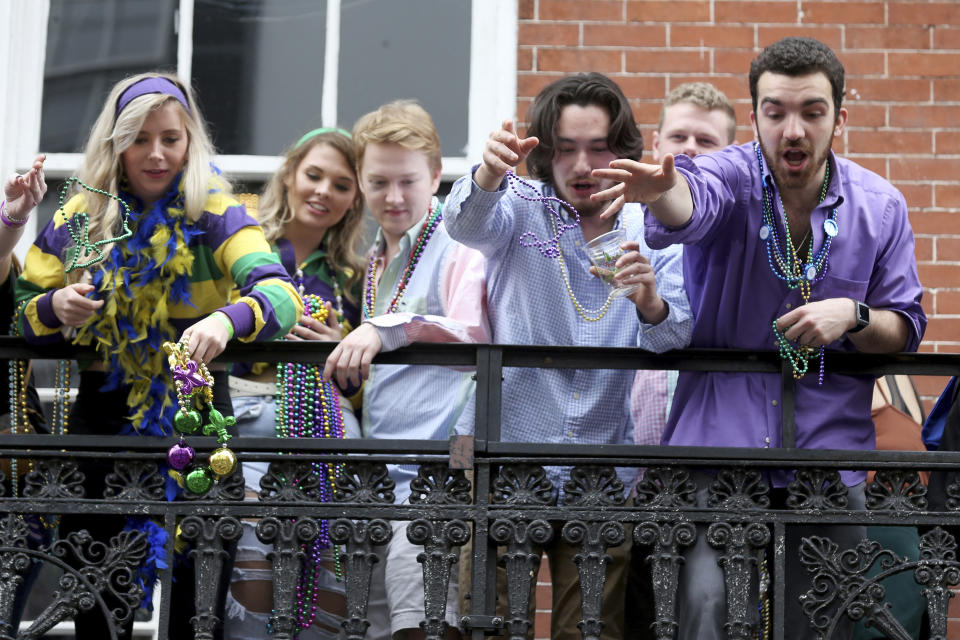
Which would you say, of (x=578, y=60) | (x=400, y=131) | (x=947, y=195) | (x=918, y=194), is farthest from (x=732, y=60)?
(x=400, y=131)

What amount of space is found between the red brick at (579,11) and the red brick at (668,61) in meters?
0.20

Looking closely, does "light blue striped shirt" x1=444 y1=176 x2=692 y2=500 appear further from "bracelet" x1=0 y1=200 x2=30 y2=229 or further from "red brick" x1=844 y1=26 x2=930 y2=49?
"red brick" x1=844 y1=26 x2=930 y2=49

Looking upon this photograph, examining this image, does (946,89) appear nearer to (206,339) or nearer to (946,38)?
(946,38)

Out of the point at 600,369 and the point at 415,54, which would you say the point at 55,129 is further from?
the point at 600,369

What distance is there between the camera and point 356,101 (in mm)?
6723

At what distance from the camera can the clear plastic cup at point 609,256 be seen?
4.25 meters

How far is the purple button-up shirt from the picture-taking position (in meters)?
4.34

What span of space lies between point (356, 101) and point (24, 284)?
2561mm

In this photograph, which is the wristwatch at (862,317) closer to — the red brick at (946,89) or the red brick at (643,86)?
the red brick at (643,86)

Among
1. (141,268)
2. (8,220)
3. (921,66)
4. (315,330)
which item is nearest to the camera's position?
(8,220)

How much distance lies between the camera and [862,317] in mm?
4191

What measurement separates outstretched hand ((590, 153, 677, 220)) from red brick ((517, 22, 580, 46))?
2802 mm

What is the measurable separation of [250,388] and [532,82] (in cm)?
236

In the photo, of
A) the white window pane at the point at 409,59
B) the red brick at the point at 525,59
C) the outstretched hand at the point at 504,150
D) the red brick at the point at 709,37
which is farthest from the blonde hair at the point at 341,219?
the red brick at the point at 709,37
